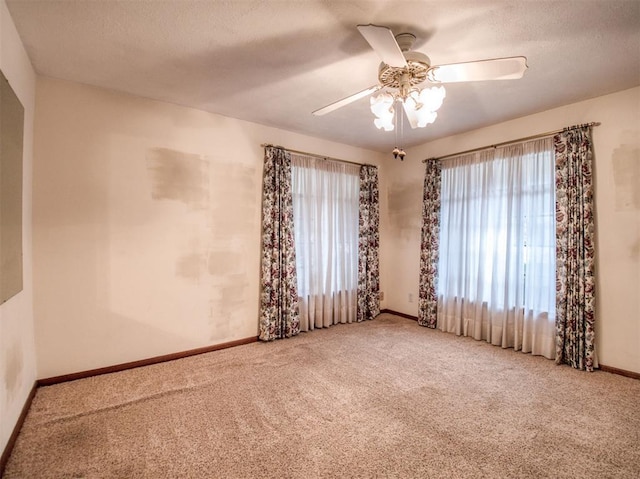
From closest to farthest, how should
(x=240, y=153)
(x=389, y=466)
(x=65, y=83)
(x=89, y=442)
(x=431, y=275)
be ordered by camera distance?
(x=389, y=466)
(x=89, y=442)
(x=65, y=83)
(x=240, y=153)
(x=431, y=275)

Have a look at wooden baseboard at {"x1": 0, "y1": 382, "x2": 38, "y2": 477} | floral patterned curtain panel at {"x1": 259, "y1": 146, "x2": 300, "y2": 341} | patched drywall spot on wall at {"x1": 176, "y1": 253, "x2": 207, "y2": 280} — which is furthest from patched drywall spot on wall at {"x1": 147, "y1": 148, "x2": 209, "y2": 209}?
wooden baseboard at {"x1": 0, "y1": 382, "x2": 38, "y2": 477}

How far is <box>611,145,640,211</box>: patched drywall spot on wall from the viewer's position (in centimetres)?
278

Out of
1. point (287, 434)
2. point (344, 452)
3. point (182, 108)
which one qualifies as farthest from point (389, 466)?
point (182, 108)

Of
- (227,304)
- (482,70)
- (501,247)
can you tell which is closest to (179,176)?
(227,304)

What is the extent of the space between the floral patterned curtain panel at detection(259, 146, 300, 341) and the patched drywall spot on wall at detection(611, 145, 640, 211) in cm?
324

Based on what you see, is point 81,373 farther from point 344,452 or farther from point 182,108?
point 182,108

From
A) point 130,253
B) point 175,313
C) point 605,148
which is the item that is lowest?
point 175,313

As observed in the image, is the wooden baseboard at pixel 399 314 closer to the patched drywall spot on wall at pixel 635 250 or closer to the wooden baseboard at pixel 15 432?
the patched drywall spot on wall at pixel 635 250

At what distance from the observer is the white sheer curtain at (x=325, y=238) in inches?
162

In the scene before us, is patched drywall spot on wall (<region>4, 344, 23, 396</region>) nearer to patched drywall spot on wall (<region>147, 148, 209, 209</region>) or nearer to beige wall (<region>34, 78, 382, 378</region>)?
beige wall (<region>34, 78, 382, 378</region>)

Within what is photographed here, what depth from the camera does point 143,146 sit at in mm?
3043

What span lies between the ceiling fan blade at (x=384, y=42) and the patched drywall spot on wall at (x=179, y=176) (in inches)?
90.6

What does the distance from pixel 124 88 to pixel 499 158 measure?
3.96 metres

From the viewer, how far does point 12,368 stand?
1.97 meters
